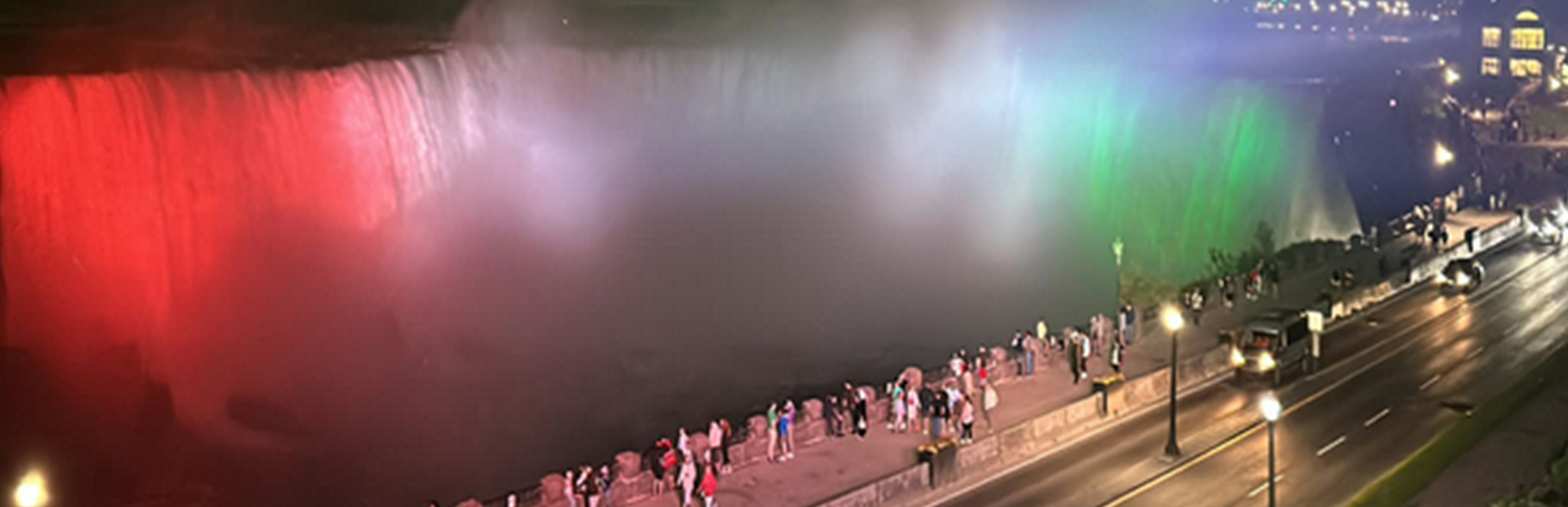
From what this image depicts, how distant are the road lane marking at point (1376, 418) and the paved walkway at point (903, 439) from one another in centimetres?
371

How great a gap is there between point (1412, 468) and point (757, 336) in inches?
754

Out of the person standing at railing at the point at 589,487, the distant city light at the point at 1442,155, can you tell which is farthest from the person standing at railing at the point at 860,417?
the distant city light at the point at 1442,155

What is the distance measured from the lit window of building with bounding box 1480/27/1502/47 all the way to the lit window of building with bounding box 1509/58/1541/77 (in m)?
1.70

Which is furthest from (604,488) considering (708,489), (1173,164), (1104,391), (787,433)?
(1173,164)

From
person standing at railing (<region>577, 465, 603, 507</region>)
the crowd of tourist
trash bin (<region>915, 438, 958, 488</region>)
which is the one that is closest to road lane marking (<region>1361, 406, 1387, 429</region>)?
the crowd of tourist

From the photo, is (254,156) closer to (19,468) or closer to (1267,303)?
(19,468)

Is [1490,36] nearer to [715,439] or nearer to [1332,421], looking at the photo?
[1332,421]

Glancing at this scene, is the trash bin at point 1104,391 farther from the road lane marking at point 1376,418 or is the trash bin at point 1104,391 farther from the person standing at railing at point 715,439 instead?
the person standing at railing at point 715,439

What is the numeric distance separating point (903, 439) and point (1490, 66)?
86171mm

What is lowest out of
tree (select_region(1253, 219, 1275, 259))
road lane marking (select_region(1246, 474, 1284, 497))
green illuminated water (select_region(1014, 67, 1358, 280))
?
road lane marking (select_region(1246, 474, 1284, 497))

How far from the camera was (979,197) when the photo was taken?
45094 mm

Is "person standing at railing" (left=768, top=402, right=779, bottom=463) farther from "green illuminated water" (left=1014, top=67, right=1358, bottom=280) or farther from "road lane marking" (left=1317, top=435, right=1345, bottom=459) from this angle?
"green illuminated water" (left=1014, top=67, right=1358, bottom=280)

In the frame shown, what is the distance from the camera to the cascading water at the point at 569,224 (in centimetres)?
2406

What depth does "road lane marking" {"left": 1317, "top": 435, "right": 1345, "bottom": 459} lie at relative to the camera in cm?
2069
